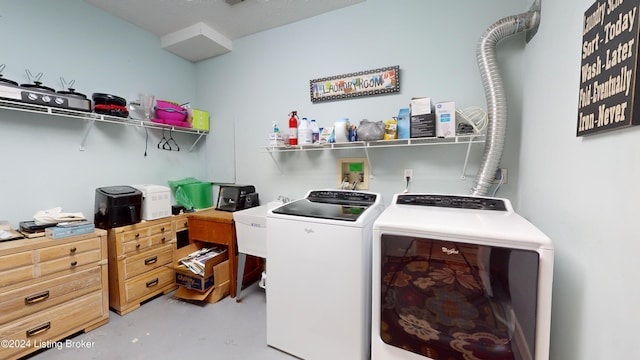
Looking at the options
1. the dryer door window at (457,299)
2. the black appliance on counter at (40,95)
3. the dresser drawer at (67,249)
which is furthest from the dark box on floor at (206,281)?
the dryer door window at (457,299)

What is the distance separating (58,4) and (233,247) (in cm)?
250

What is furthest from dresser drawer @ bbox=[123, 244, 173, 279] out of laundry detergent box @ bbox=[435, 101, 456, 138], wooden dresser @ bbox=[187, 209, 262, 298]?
laundry detergent box @ bbox=[435, 101, 456, 138]

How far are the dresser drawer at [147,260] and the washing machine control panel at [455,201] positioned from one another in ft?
7.32

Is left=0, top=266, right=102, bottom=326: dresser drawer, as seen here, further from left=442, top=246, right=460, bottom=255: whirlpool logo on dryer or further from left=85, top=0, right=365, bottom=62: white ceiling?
left=442, top=246, right=460, bottom=255: whirlpool logo on dryer

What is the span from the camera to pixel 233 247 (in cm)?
225

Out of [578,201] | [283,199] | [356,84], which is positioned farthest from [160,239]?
[578,201]

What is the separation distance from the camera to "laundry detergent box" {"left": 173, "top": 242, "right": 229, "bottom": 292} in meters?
2.14

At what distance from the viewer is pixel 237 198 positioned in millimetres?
2547

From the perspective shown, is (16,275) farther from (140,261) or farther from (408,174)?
(408,174)

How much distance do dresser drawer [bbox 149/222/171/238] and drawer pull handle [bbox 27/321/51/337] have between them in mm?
820

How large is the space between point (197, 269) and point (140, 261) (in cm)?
51

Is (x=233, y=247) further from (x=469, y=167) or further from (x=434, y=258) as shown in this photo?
(x=469, y=167)

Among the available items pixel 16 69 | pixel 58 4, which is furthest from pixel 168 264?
pixel 58 4

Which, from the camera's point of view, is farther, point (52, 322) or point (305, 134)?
point (305, 134)
